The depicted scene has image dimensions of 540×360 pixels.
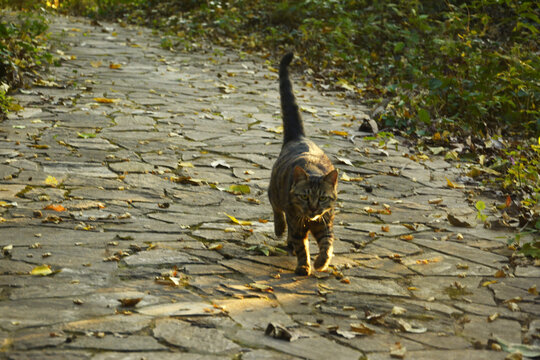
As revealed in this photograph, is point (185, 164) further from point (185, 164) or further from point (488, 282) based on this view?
point (488, 282)

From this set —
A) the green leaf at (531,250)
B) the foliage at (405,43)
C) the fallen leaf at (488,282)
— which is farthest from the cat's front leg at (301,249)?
the foliage at (405,43)

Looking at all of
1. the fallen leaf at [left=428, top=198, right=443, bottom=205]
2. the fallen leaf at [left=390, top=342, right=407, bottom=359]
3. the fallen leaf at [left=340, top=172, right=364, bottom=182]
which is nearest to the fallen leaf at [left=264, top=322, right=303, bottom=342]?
the fallen leaf at [left=390, top=342, right=407, bottom=359]

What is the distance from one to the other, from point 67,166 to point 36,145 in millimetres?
707

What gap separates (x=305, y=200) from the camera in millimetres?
4273

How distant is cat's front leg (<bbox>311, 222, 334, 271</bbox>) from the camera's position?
4.35m

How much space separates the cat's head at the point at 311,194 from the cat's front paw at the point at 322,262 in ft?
0.82

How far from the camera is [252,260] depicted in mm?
4496

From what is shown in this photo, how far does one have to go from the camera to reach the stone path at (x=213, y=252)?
3.29m

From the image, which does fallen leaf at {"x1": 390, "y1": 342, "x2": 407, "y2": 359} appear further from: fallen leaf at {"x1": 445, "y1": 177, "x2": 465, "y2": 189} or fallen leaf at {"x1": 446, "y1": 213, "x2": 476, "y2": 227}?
fallen leaf at {"x1": 445, "y1": 177, "x2": 465, "y2": 189}

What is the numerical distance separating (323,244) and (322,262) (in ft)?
0.47

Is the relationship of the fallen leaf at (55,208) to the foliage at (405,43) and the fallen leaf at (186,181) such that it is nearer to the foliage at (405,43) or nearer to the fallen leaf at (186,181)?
the fallen leaf at (186,181)

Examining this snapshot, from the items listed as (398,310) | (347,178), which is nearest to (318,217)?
(398,310)

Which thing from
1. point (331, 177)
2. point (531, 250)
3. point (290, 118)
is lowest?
point (531, 250)

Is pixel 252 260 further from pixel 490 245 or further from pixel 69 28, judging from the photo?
pixel 69 28
